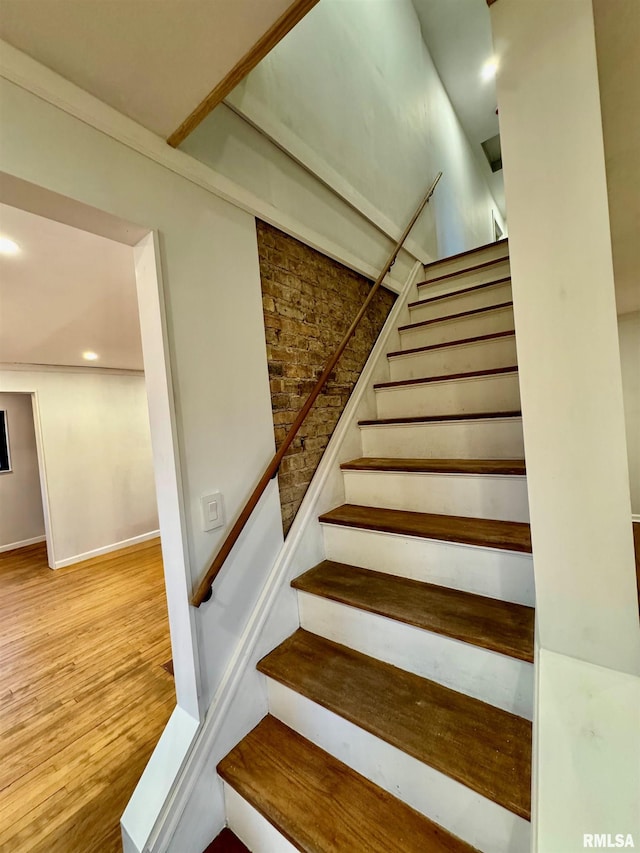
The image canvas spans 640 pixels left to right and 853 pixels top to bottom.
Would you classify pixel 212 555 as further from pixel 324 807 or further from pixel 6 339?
pixel 6 339

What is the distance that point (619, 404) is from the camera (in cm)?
75

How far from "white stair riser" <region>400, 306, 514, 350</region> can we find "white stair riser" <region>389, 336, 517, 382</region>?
0.13 m

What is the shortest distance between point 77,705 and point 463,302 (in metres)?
3.49

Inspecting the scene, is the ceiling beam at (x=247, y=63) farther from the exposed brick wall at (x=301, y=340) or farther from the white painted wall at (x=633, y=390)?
the white painted wall at (x=633, y=390)

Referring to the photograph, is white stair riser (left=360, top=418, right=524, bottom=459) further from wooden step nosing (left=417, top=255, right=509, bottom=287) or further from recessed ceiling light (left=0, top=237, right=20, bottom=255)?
recessed ceiling light (left=0, top=237, right=20, bottom=255)

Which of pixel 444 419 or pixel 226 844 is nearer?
pixel 226 844

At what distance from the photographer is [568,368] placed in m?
0.79

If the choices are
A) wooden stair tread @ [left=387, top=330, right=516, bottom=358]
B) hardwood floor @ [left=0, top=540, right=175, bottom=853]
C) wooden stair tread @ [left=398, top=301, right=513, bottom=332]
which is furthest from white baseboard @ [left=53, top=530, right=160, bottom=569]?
wooden stair tread @ [left=398, top=301, right=513, bottom=332]

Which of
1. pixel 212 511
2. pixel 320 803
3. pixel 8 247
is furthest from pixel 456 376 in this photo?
pixel 8 247

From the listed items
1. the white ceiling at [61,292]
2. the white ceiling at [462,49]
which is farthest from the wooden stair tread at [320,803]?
the white ceiling at [462,49]

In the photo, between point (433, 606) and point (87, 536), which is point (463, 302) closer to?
point (433, 606)

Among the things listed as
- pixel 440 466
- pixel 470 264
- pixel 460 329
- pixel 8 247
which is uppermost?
pixel 470 264

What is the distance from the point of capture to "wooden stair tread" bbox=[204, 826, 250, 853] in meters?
1.08

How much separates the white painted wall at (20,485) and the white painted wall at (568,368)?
663 cm
